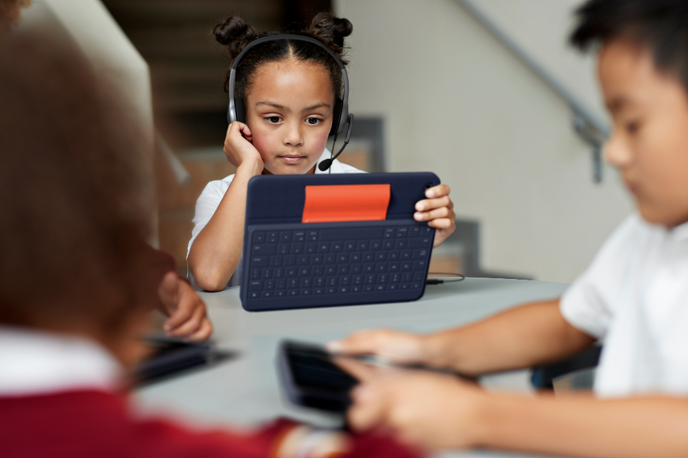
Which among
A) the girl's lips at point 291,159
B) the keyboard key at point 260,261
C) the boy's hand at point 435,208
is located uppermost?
the girl's lips at point 291,159

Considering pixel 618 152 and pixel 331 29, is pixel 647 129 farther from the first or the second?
pixel 331 29

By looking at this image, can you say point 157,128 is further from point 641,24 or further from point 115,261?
point 641,24

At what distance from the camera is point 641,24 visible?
1.71 ft

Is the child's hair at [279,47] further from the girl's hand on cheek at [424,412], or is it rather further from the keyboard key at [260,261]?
the girl's hand on cheek at [424,412]

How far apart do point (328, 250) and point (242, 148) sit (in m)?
0.47

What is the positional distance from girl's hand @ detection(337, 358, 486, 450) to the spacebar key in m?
0.42

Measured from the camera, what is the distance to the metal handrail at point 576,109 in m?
1.99

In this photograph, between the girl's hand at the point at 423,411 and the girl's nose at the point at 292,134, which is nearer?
the girl's hand at the point at 423,411

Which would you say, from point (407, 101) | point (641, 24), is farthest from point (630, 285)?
point (407, 101)

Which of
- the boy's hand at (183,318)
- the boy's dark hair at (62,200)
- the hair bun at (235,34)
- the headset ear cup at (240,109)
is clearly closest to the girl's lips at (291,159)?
the headset ear cup at (240,109)

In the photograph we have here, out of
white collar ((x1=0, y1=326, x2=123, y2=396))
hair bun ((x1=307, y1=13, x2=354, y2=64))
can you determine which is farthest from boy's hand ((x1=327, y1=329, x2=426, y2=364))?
hair bun ((x1=307, y1=13, x2=354, y2=64))

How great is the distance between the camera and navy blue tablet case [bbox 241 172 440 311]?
2.91 feet

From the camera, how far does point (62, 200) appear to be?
322 mm

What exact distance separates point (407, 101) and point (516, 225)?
0.77 meters
